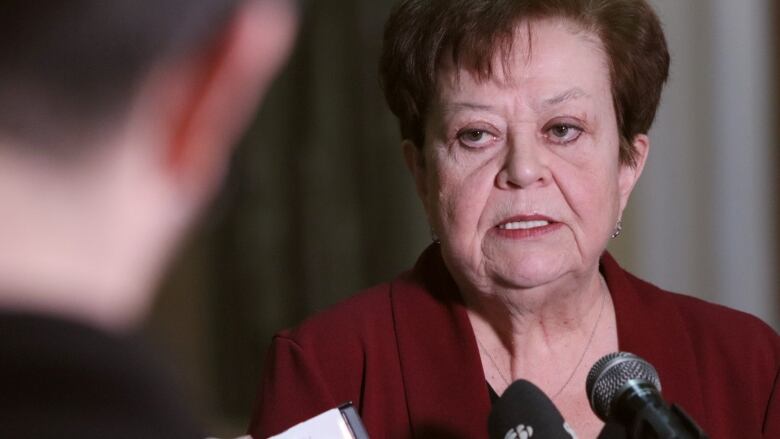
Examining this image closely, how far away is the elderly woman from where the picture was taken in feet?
5.86

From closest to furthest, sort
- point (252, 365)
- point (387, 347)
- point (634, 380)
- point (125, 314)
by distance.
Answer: point (125, 314) → point (634, 380) → point (387, 347) → point (252, 365)

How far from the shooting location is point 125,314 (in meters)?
0.57

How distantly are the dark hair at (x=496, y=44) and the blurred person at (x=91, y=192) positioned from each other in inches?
48.7

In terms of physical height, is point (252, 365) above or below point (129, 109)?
below

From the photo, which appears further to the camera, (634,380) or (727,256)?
(727,256)

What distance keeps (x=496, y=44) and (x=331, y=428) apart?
79cm

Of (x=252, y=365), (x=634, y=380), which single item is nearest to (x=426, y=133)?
(x=634, y=380)

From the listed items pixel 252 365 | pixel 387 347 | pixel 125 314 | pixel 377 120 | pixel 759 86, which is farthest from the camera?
→ pixel 252 365

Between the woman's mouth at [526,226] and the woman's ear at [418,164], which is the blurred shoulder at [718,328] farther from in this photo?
the woman's ear at [418,164]

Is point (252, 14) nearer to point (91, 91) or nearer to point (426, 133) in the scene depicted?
point (91, 91)

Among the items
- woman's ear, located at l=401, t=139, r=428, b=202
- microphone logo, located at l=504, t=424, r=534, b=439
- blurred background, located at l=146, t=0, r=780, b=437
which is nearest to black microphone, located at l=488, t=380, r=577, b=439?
microphone logo, located at l=504, t=424, r=534, b=439

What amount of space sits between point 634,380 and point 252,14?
61cm

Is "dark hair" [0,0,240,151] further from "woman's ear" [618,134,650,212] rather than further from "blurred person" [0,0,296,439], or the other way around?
"woman's ear" [618,134,650,212]

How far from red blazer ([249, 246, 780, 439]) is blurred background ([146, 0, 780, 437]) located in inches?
56.1
